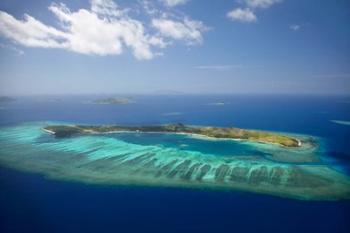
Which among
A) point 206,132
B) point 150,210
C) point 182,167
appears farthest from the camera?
point 206,132

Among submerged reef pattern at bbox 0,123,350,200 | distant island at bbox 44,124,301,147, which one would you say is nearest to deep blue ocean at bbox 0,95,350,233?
submerged reef pattern at bbox 0,123,350,200

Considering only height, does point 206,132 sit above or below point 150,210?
above

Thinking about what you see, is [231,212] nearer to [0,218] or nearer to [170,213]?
[170,213]

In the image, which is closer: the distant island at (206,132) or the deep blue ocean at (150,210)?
the deep blue ocean at (150,210)

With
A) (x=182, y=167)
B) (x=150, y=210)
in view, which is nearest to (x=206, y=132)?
(x=182, y=167)

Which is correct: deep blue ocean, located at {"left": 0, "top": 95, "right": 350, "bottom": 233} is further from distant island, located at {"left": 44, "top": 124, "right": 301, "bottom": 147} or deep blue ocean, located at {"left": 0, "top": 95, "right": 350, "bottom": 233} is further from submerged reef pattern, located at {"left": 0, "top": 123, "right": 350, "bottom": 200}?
distant island, located at {"left": 44, "top": 124, "right": 301, "bottom": 147}

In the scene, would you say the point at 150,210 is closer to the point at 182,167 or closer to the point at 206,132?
the point at 182,167

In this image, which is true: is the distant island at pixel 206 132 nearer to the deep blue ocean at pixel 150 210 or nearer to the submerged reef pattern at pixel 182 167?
the submerged reef pattern at pixel 182 167

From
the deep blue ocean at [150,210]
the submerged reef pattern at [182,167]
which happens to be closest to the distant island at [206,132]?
the submerged reef pattern at [182,167]
